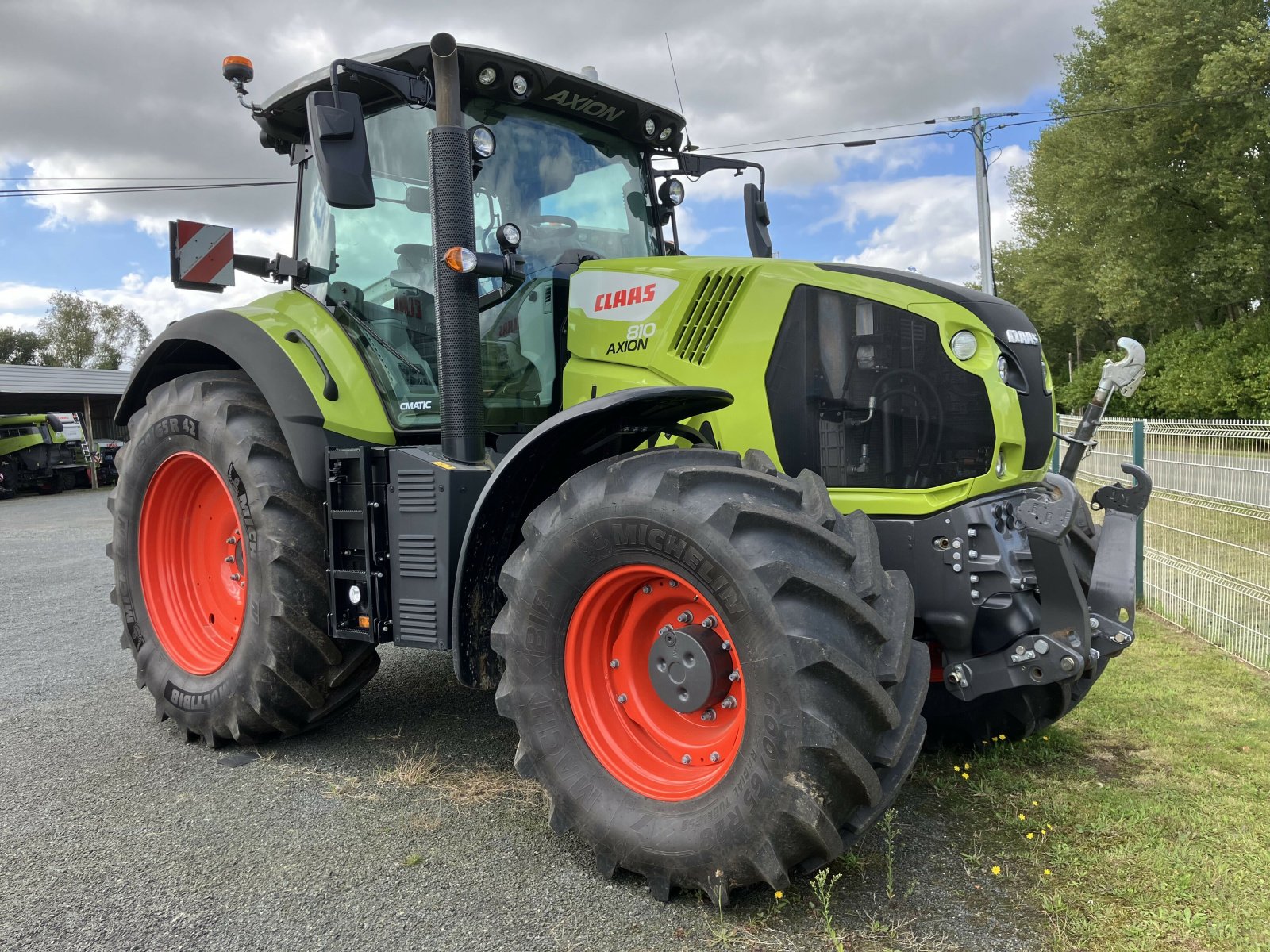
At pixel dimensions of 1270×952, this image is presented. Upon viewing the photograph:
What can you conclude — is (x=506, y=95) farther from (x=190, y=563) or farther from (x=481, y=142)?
(x=190, y=563)

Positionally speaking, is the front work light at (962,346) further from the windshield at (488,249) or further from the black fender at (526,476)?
the windshield at (488,249)

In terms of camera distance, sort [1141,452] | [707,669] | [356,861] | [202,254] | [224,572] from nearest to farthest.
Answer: [707,669], [356,861], [202,254], [224,572], [1141,452]

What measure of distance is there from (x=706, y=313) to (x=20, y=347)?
6478cm

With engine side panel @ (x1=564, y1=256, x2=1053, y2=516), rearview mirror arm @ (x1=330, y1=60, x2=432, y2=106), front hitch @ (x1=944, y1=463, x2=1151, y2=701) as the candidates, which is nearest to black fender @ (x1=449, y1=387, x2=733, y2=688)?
engine side panel @ (x1=564, y1=256, x2=1053, y2=516)

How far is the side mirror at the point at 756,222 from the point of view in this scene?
461 cm

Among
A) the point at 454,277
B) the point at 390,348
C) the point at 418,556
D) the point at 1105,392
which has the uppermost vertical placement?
the point at 454,277

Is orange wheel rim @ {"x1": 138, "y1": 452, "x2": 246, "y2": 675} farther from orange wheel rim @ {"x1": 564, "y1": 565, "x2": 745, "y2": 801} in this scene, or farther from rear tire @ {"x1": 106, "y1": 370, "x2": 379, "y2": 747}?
orange wheel rim @ {"x1": 564, "y1": 565, "x2": 745, "y2": 801}

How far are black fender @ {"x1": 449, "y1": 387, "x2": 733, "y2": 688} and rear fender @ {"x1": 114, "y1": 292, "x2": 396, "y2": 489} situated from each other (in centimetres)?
75

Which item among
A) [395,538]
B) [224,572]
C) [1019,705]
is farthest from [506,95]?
[1019,705]

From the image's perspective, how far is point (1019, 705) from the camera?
3.60 metres

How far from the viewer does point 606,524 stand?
107 inches

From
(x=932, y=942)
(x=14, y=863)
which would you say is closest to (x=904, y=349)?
(x=932, y=942)

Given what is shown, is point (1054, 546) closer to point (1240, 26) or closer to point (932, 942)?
point (932, 942)

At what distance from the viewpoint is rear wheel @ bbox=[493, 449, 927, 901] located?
2.39 metres
